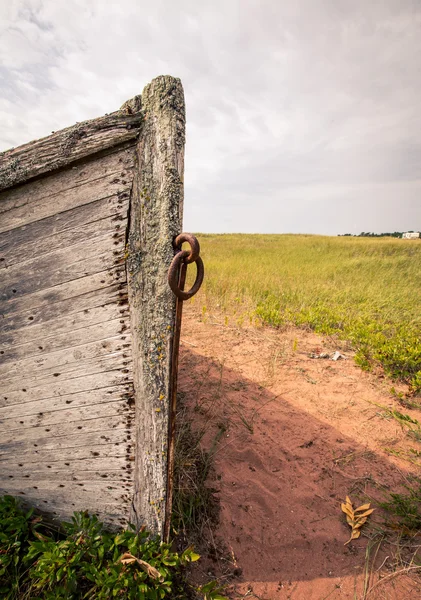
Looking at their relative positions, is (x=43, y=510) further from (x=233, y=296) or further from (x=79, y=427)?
(x=233, y=296)

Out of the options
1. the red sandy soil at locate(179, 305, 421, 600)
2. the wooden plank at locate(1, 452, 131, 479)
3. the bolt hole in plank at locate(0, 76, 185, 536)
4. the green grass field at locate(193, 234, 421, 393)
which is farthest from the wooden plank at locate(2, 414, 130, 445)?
the green grass field at locate(193, 234, 421, 393)

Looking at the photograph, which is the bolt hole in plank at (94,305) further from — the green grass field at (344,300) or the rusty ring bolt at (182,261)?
the green grass field at (344,300)

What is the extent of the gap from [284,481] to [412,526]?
2.74 feet

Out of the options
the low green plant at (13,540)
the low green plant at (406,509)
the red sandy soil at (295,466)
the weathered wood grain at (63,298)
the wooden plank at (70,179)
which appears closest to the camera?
the wooden plank at (70,179)

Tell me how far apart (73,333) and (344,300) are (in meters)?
6.38

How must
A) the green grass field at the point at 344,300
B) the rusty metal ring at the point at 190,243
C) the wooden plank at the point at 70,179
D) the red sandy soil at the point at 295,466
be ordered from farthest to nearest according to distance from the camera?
the green grass field at the point at 344,300, the red sandy soil at the point at 295,466, the wooden plank at the point at 70,179, the rusty metal ring at the point at 190,243

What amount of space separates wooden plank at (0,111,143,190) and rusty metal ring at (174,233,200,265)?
1.48 feet

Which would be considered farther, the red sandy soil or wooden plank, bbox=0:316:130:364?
the red sandy soil

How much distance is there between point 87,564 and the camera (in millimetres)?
1404

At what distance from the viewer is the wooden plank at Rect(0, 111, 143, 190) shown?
1.24 metres

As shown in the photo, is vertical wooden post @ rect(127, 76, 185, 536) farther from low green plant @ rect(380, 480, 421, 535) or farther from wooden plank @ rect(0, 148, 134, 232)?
low green plant @ rect(380, 480, 421, 535)

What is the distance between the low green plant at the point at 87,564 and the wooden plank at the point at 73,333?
0.87 meters

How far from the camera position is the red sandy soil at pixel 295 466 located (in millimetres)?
1793

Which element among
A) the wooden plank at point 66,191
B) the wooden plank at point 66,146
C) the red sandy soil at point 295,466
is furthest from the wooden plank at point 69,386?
the red sandy soil at point 295,466
